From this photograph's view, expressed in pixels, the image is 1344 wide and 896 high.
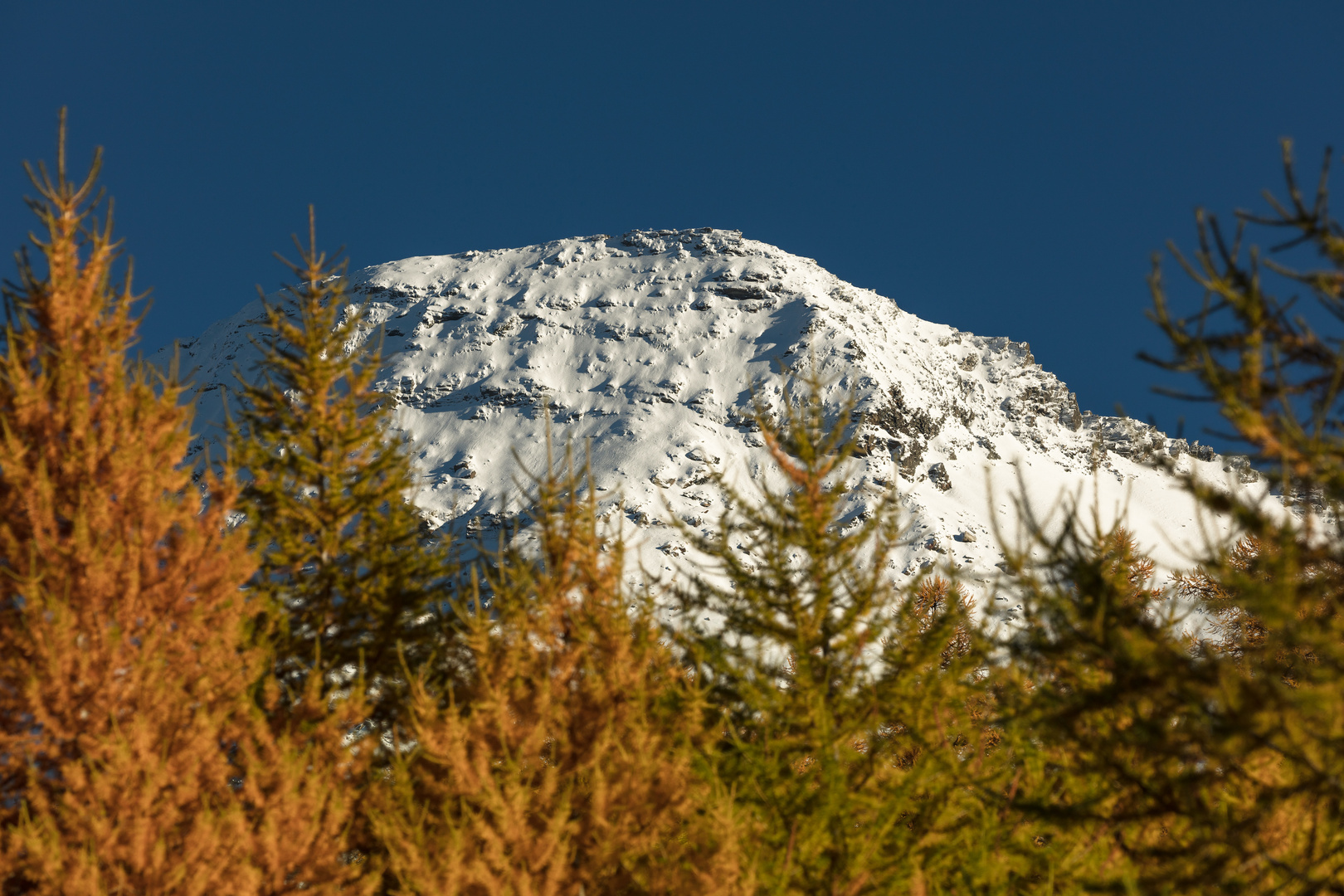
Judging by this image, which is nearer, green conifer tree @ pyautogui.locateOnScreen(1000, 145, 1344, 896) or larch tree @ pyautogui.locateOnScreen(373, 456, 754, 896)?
green conifer tree @ pyautogui.locateOnScreen(1000, 145, 1344, 896)

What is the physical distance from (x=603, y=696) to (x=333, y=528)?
4493mm

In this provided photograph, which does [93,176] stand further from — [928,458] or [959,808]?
[928,458]

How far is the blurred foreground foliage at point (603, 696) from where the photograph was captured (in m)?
4.89

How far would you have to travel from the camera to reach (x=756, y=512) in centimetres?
854

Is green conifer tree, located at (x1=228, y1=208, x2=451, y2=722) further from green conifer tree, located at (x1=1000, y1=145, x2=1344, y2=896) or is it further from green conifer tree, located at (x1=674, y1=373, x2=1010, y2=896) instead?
green conifer tree, located at (x1=1000, y1=145, x2=1344, y2=896)

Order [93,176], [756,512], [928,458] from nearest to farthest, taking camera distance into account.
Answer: [756,512]
[93,176]
[928,458]

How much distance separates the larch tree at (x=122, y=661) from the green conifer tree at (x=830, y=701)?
3720 millimetres

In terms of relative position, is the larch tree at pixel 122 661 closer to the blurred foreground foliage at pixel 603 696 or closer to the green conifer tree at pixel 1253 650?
the blurred foreground foliage at pixel 603 696

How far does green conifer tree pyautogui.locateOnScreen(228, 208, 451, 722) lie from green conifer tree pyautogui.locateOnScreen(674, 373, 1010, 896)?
3.84m

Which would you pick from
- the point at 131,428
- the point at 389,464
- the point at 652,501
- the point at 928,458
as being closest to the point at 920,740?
the point at 389,464

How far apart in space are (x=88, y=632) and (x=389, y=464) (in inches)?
177

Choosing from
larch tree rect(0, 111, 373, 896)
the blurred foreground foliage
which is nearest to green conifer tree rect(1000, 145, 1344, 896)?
the blurred foreground foliage

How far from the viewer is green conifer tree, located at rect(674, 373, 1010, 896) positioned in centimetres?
730

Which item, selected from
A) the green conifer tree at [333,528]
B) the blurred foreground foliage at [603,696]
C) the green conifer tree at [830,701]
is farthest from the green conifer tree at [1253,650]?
the green conifer tree at [333,528]
